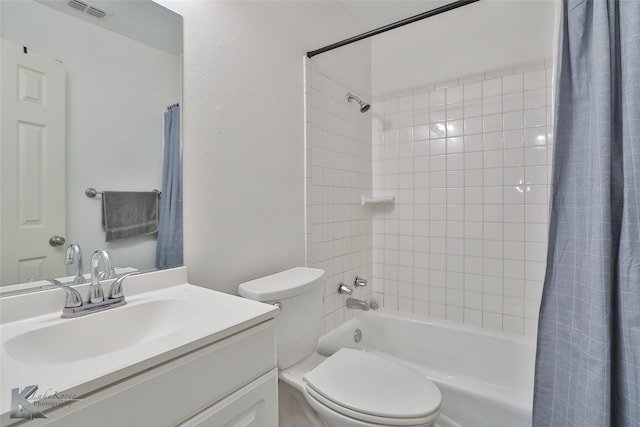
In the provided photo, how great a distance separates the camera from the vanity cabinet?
0.49m

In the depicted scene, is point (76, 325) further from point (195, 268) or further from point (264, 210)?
point (264, 210)

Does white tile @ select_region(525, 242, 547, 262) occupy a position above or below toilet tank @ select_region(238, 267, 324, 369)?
above

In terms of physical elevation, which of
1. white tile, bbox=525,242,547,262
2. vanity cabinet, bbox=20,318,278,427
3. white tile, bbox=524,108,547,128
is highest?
white tile, bbox=524,108,547,128

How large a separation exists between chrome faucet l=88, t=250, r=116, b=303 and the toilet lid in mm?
750

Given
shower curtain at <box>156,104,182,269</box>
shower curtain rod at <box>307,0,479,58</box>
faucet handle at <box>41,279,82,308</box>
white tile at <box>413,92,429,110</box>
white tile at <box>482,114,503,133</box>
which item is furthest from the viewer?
white tile at <box>413,92,429,110</box>

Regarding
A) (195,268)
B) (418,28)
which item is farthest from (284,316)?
(418,28)

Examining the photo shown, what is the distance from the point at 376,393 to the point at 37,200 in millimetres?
1177

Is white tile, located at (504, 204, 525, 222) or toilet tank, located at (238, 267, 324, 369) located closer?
toilet tank, located at (238, 267, 324, 369)

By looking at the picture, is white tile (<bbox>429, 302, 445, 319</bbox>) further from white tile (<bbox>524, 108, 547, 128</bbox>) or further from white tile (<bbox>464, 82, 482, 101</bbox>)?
white tile (<bbox>464, 82, 482, 101</bbox>)

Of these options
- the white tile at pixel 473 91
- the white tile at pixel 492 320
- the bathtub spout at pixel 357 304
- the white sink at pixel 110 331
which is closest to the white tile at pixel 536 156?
the white tile at pixel 473 91

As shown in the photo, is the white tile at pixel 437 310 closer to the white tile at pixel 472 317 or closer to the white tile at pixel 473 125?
the white tile at pixel 472 317

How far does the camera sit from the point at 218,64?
1161mm

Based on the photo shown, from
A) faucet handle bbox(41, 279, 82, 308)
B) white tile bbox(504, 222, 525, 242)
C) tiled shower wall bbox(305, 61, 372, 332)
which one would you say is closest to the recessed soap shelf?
tiled shower wall bbox(305, 61, 372, 332)

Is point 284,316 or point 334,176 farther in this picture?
point 334,176
